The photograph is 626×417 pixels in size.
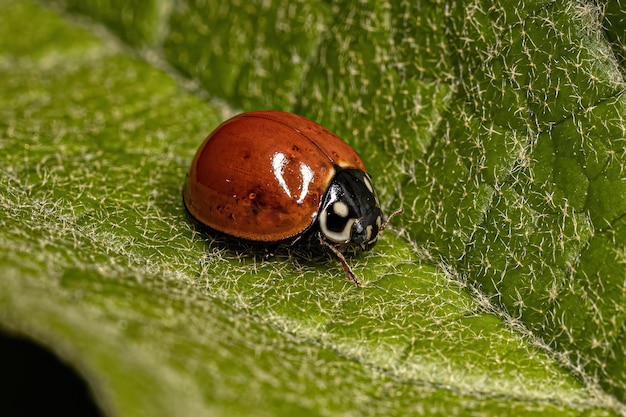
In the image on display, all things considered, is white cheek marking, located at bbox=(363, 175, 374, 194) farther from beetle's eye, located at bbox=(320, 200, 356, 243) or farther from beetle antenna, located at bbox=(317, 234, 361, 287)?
beetle antenna, located at bbox=(317, 234, 361, 287)

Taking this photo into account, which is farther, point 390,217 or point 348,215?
point 390,217

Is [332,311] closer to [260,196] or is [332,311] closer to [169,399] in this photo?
[260,196]

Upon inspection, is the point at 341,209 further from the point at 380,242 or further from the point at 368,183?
the point at 380,242

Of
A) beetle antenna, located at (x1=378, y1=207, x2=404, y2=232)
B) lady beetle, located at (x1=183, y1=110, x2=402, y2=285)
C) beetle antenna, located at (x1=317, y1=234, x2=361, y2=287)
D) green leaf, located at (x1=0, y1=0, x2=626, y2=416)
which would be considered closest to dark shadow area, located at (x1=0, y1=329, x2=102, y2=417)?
green leaf, located at (x1=0, y1=0, x2=626, y2=416)

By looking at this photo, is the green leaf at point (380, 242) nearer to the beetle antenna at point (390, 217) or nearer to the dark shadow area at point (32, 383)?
the beetle antenna at point (390, 217)

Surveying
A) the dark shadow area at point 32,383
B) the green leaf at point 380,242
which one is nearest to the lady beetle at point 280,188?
the green leaf at point 380,242

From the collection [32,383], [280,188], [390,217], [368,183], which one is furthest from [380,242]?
[32,383]

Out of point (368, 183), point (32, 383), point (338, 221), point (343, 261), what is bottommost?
point (32, 383)
